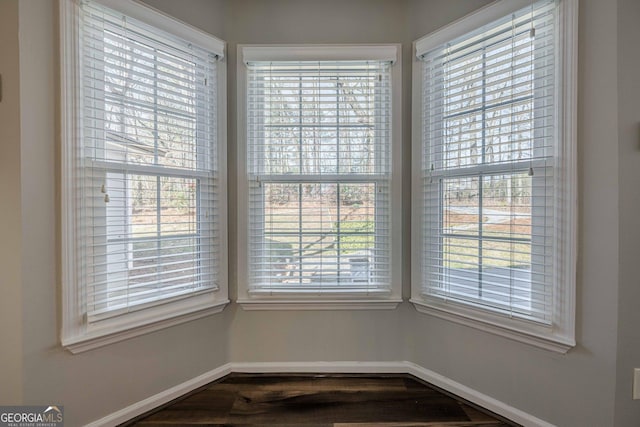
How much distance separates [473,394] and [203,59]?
261 cm

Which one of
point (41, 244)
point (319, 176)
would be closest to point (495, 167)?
point (319, 176)

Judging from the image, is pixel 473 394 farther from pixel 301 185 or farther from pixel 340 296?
pixel 301 185

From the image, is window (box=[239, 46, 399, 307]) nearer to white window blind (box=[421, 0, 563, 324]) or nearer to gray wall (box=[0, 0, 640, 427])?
white window blind (box=[421, 0, 563, 324])

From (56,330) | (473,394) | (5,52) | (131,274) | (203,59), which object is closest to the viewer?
(5,52)

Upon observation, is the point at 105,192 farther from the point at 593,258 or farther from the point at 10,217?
the point at 593,258

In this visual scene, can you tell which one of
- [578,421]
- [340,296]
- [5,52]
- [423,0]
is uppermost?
[423,0]

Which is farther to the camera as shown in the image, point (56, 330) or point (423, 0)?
point (423, 0)

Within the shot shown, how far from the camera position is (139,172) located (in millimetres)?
1682

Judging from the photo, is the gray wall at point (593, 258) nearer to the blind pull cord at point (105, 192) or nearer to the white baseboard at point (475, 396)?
the white baseboard at point (475, 396)

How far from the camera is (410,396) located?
1886 millimetres

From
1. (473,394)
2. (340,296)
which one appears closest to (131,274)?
(340,296)

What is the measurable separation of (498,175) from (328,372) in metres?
1.63

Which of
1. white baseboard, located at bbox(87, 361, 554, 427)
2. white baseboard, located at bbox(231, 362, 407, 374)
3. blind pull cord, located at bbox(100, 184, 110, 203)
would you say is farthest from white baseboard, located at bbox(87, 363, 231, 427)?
blind pull cord, located at bbox(100, 184, 110, 203)

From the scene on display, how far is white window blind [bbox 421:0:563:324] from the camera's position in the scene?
1.51 metres
